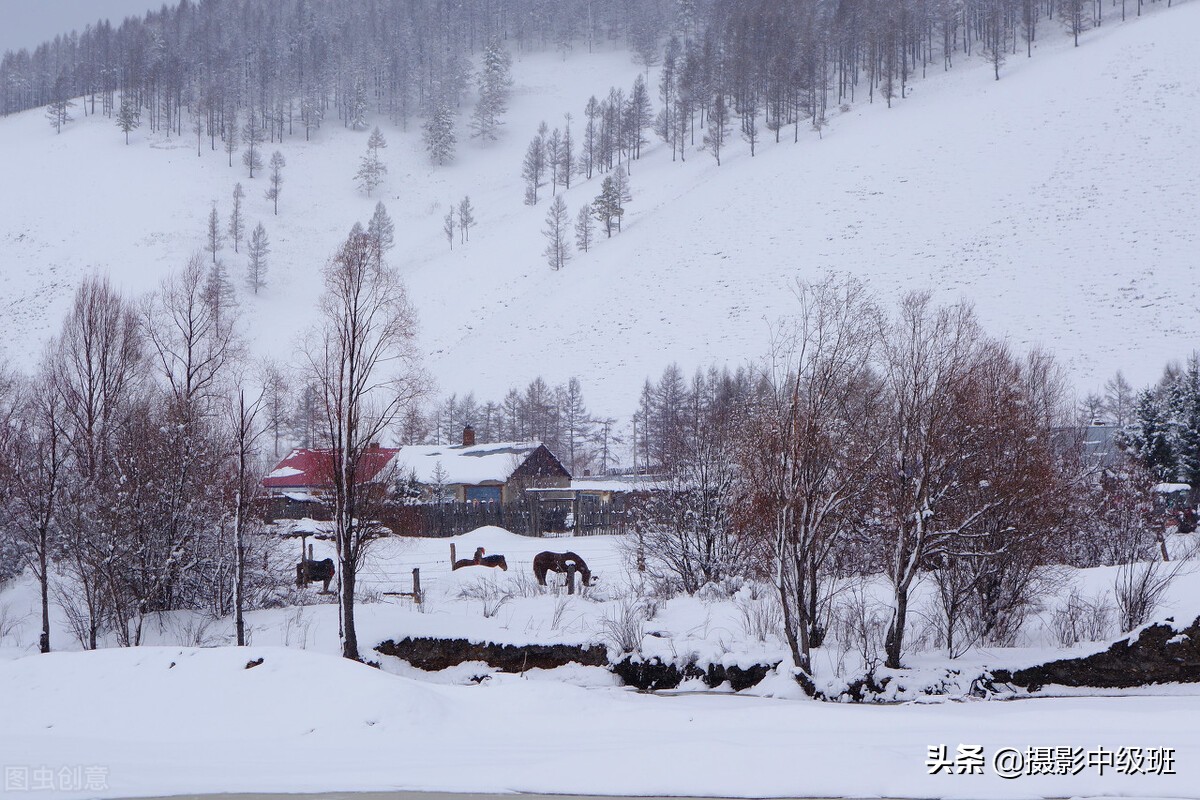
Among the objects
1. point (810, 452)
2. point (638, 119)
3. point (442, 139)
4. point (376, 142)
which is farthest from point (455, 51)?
point (810, 452)

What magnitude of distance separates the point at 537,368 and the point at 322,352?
52494mm

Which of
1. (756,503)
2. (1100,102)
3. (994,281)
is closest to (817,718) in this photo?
(756,503)

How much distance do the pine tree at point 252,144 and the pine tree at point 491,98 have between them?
3419cm

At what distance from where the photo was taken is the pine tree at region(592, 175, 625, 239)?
303 ft

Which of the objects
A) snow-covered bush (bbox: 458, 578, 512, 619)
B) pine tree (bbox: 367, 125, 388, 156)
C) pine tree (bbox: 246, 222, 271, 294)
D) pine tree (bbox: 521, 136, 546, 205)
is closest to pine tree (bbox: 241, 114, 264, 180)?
pine tree (bbox: 367, 125, 388, 156)

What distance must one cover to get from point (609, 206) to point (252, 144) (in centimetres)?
6182

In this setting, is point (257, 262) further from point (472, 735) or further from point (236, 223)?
point (472, 735)

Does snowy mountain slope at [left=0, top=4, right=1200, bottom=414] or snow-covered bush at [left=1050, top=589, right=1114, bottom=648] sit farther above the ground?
snowy mountain slope at [left=0, top=4, right=1200, bottom=414]

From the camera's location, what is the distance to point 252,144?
12556 cm

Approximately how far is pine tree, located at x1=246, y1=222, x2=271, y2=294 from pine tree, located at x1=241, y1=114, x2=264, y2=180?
96.6 feet

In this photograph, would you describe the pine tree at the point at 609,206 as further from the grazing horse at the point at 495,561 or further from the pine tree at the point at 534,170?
the grazing horse at the point at 495,561

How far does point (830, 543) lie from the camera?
17.1 meters

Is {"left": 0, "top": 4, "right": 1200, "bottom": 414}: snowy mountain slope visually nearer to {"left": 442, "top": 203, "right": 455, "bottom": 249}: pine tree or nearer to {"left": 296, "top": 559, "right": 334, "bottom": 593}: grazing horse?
{"left": 442, "top": 203, "right": 455, "bottom": 249}: pine tree

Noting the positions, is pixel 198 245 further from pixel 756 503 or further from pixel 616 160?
pixel 756 503
